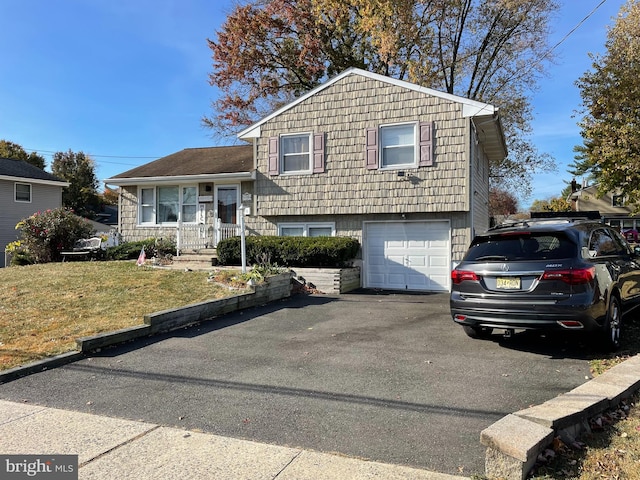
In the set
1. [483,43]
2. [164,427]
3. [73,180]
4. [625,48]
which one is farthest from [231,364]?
[73,180]

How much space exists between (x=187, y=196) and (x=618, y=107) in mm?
16465

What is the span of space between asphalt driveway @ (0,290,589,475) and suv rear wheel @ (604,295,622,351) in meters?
0.34

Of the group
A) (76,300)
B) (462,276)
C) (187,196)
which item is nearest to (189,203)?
(187,196)

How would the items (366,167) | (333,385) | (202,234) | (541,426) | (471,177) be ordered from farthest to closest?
(202,234), (366,167), (471,177), (333,385), (541,426)

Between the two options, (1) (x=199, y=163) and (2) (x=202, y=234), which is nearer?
(2) (x=202, y=234)

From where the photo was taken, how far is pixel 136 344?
675cm

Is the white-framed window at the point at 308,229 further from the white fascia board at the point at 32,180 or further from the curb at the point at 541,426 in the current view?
the white fascia board at the point at 32,180

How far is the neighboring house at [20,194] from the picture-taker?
22219 millimetres

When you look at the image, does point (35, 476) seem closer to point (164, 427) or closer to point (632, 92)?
point (164, 427)

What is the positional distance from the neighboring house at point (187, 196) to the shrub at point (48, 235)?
1.89 metres

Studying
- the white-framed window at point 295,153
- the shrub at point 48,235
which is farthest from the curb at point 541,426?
the shrub at point 48,235

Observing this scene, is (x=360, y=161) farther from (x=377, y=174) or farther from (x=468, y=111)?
(x=468, y=111)

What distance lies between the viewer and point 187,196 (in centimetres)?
1717

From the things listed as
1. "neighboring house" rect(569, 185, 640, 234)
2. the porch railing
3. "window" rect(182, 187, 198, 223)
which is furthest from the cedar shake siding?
"neighboring house" rect(569, 185, 640, 234)
